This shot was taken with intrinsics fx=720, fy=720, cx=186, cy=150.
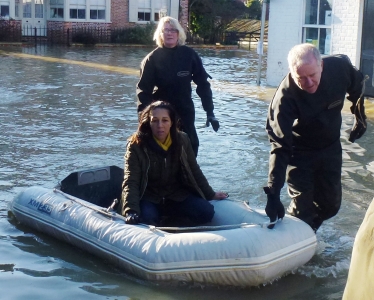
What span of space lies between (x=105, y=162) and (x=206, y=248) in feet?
14.1

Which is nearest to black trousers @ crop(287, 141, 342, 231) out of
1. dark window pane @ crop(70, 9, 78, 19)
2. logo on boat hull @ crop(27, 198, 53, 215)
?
logo on boat hull @ crop(27, 198, 53, 215)

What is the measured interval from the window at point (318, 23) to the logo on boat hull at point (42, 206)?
37.2 ft

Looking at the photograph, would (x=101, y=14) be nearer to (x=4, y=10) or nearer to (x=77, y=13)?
(x=77, y=13)

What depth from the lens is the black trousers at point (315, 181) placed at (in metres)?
5.41

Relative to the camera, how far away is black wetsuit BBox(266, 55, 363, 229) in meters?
5.17

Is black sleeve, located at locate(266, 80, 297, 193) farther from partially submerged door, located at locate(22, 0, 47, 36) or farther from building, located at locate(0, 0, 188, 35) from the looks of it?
partially submerged door, located at locate(22, 0, 47, 36)

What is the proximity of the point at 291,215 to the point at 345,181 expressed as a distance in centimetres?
276

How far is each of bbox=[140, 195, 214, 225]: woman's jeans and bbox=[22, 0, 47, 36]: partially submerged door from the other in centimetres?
3215

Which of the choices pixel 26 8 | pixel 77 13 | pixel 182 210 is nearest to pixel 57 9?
pixel 77 13

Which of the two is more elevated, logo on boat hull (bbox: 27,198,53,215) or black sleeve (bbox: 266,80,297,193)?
black sleeve (bbox: 266,80,297,193)

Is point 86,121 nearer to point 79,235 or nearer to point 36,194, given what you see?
point 36,194

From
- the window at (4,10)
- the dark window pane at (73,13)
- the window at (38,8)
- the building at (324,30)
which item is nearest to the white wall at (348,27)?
the building at (324,30)

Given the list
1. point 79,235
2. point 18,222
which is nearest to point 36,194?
point 18,222

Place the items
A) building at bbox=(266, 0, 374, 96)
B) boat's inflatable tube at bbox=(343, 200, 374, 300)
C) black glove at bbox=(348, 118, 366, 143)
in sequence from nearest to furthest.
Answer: boat's inflatable tube at bbox=(343, 200, 374, 300) < black glove at bbox=(348, 118, 366, 143) < building at bbox=(266, 0, 374, 96)
